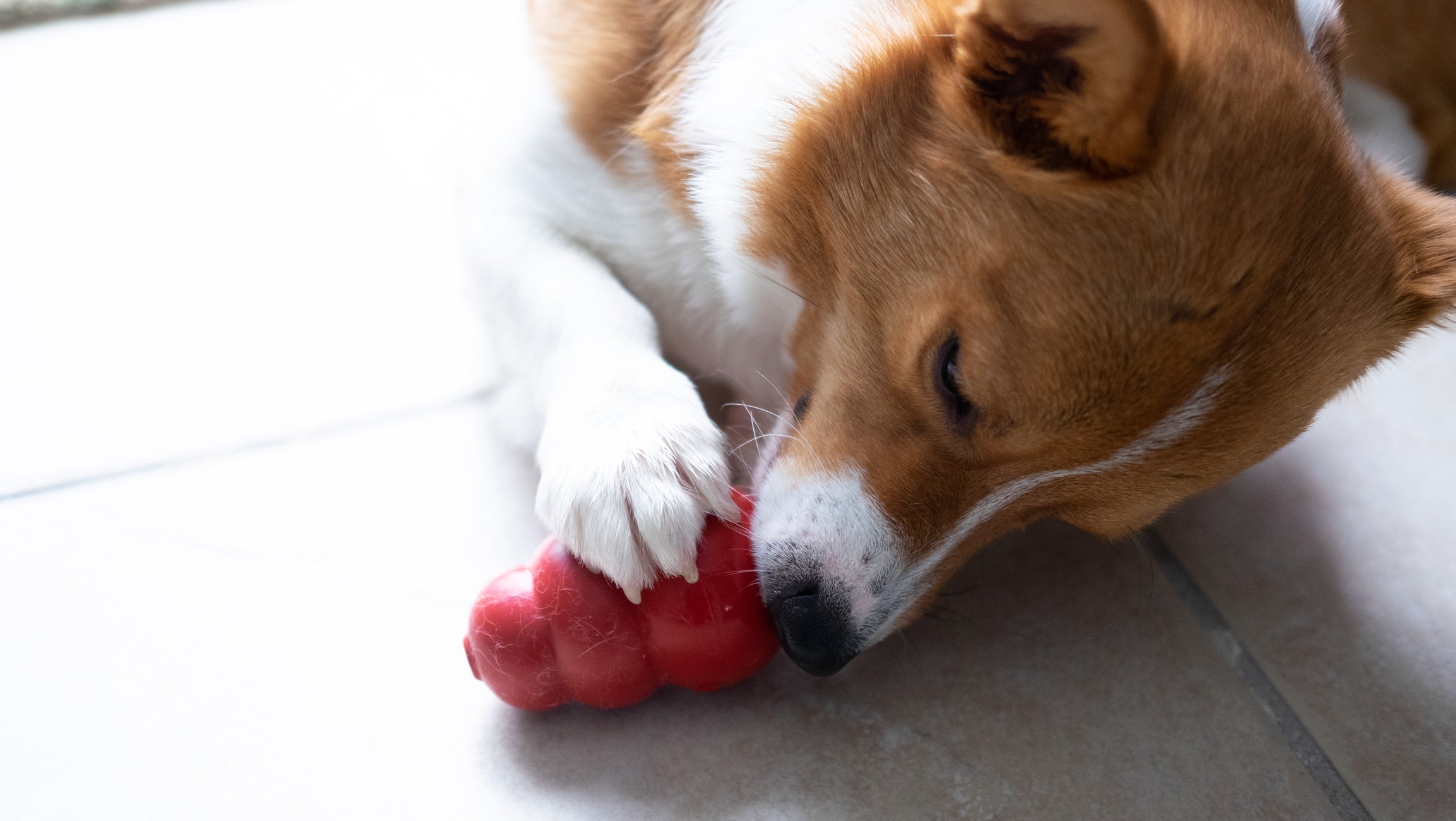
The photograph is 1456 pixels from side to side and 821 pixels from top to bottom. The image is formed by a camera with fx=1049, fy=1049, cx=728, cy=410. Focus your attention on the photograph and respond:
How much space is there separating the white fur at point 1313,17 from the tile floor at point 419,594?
0.68m

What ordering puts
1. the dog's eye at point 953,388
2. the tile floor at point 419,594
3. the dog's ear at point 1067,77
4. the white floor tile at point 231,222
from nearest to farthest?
the dog's ear at point 1067,77 < the dog's eye at point 953,388 < the tile floor at point 419,594 < the white floor tile at point 231,222

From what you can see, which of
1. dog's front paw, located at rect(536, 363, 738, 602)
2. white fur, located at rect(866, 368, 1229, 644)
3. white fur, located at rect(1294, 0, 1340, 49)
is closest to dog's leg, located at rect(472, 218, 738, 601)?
dog's front paw, located at rect(536, 363, 738, 602)

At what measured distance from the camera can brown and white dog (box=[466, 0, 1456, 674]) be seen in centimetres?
102

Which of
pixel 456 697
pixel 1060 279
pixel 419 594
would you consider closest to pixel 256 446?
pixel 419 594

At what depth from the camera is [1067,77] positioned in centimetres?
104

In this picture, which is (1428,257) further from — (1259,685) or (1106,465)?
(1259,685)

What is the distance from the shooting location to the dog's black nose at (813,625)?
44.3 inches

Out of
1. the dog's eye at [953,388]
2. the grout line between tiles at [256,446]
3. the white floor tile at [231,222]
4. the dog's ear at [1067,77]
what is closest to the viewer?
the dog's ear at [1067,77]

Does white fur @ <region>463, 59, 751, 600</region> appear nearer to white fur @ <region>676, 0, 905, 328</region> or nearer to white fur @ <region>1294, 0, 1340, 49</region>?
white fur @ <region>676, 0, 905, 328</region>

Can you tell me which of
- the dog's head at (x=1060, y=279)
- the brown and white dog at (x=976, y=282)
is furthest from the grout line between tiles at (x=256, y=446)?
the dog's head at (x=1060, y=279)

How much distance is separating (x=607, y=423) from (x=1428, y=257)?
95 cm

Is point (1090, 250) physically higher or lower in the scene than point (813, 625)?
higher

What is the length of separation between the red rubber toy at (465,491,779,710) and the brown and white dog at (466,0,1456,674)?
3 centimetres

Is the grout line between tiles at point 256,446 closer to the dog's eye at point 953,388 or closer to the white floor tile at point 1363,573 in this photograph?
the dog's eye at point 953,388
